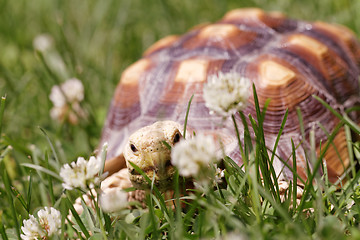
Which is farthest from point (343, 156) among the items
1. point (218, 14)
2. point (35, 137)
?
point (218, 14)

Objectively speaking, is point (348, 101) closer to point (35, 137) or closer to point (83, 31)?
point (35, 137)

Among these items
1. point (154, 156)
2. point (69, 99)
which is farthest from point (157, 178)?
point (69, 99)

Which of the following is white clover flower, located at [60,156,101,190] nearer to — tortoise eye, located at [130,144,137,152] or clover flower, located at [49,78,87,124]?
tortoise eye, located at [130,144,137,152]

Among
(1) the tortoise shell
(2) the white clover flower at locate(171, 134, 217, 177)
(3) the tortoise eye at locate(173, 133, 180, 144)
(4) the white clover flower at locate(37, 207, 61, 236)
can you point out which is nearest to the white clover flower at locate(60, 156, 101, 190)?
(4) the white clover flower at locate(37, 207, 61, 236)

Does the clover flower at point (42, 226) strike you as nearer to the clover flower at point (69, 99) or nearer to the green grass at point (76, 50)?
the green grass at point (76, 50)

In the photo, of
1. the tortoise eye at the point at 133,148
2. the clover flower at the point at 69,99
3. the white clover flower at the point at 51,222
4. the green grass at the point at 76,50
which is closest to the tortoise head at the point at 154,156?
the tortoise eye at the point at 133,148

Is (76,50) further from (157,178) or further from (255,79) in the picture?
(157,178)
